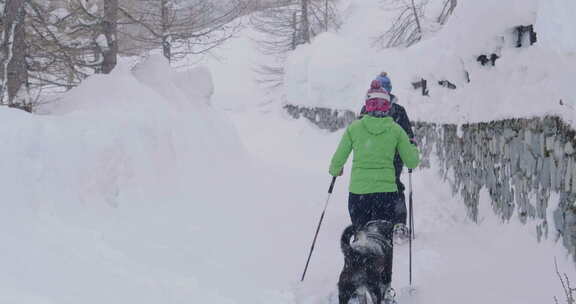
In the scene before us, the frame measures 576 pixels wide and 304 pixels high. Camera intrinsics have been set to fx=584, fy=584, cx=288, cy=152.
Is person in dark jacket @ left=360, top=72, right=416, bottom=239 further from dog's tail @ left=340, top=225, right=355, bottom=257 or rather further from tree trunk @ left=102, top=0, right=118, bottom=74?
tree trunk @ left=102, top=0, right=118, bottom=74

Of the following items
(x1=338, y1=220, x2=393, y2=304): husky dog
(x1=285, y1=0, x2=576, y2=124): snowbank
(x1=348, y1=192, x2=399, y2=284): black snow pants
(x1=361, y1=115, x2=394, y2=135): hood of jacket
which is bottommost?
(x1=338, y1=220, x2=393, y2=304): husky dog

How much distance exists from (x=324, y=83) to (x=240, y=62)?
69.2 feet

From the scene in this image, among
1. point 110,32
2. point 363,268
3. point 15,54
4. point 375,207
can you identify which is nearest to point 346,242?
point 363,268

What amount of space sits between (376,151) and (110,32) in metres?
6.78

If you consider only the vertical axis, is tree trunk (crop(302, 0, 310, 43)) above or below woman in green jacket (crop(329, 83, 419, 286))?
above

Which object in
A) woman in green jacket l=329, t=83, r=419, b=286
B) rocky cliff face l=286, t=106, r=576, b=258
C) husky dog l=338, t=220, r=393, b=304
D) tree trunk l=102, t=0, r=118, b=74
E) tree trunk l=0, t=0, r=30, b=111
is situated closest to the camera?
husky dog l=338, t=220, r=393, b=304

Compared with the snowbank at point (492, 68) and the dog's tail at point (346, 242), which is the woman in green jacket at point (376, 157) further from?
the snowbank at point (492, 68)

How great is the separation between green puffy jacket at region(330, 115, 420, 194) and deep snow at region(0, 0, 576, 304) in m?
1.06

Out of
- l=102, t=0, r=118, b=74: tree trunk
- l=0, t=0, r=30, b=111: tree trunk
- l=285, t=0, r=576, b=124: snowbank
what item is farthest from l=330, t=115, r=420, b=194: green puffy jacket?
l=102, t=0, r=118, b=74: tree trunk

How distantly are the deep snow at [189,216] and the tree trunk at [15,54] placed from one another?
665 millimetres

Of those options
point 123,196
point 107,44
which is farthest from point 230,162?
point 123,196

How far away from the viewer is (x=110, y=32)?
10.3 meters

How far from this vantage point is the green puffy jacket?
5.10 metres

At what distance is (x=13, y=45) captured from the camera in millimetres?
7473
